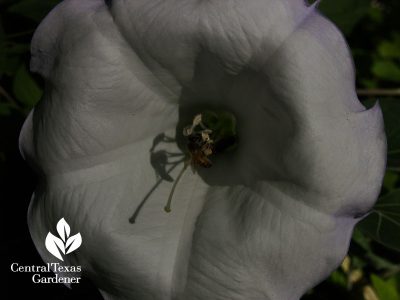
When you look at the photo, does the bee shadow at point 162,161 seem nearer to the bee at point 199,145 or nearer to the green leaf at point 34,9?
the bee at point 199,145

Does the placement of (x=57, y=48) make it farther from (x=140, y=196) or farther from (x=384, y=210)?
(x=384, y=210)

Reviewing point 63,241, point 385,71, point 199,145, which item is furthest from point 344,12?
point 63,241

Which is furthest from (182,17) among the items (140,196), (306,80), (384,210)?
(384,210)

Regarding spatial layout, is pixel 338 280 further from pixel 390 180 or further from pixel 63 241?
pixel 63 241

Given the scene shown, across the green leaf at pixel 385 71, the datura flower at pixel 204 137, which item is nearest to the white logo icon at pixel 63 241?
the datura flower at pixel 204 137

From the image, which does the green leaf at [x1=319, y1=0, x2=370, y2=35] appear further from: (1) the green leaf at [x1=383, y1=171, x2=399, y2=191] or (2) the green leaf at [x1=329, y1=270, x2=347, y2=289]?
(2) the green leaf at [x1=329, y1=270, x2=347, y2=289]

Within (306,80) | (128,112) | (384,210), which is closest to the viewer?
(306,80)

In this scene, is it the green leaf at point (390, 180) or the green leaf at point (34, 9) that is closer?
the green leaf at point (34, 9)
